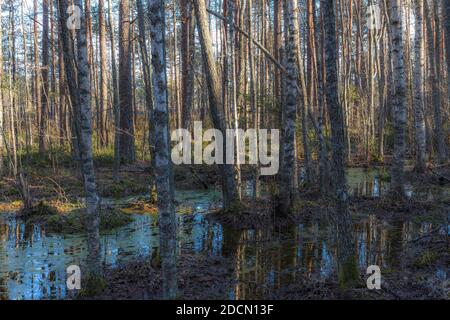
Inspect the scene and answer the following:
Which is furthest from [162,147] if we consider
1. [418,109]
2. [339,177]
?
[418,109]

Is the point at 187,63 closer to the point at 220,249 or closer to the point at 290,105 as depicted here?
the point at 290,105

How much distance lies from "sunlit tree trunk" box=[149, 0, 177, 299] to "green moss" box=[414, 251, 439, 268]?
3721 mm

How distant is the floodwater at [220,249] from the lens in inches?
240

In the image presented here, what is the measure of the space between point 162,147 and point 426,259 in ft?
14.2

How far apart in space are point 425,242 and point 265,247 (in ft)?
8.92

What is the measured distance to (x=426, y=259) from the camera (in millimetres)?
6445

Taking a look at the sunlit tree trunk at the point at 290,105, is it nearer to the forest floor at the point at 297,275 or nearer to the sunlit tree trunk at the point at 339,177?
the forest floor at the point at 297,275

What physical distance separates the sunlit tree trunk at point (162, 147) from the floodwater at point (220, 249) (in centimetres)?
112

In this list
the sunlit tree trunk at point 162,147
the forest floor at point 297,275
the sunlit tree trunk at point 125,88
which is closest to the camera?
the sunlit tree trunk at point 162,147

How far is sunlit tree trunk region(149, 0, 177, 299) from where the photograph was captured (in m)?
4.70

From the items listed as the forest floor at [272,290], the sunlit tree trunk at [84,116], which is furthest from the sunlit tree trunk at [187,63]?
the sunlit tree trunk at [84,116]

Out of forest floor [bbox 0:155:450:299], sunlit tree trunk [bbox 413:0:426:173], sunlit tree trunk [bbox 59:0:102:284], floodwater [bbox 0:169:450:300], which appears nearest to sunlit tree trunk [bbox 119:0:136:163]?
forest floor [bbox 0:155:450:299]
